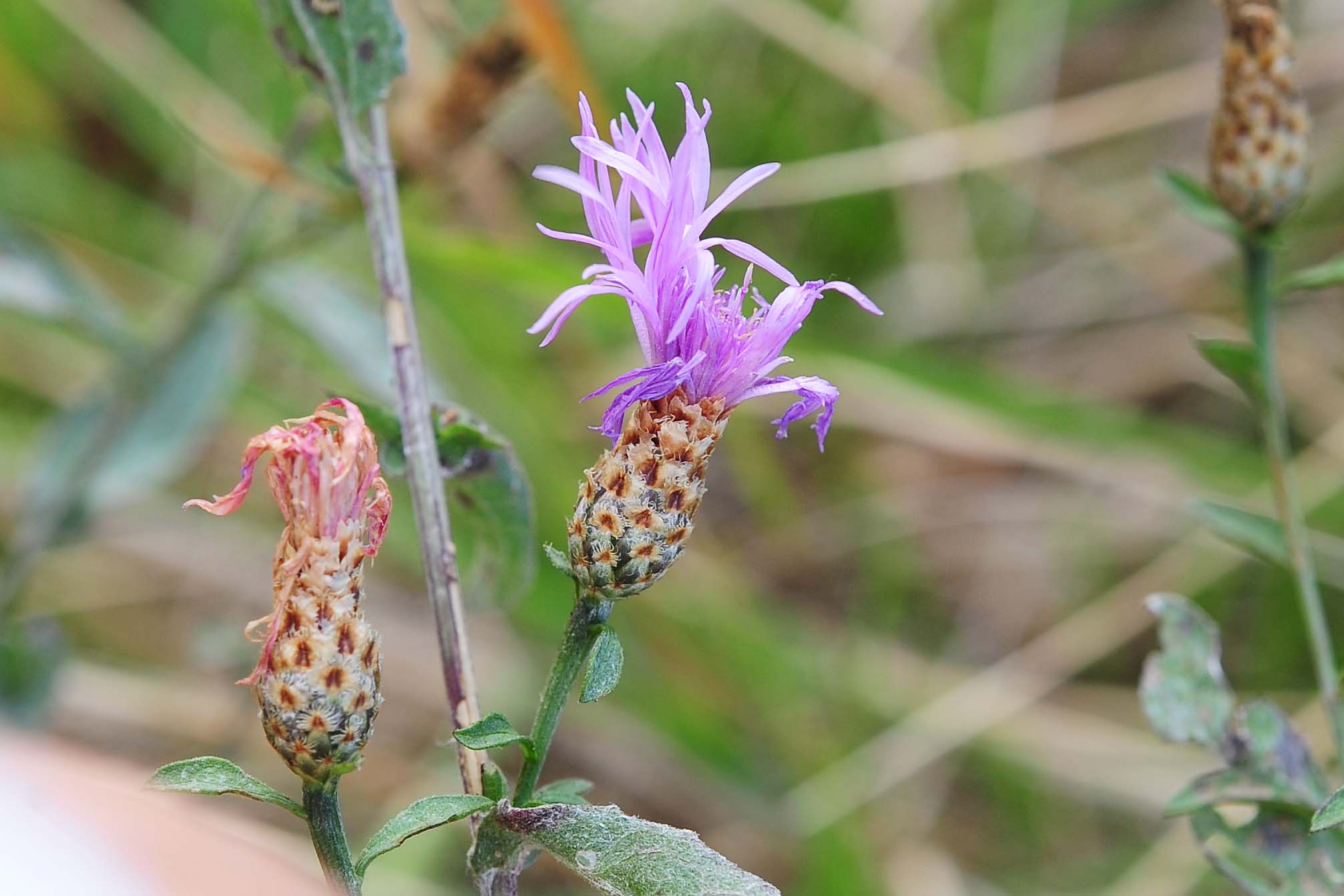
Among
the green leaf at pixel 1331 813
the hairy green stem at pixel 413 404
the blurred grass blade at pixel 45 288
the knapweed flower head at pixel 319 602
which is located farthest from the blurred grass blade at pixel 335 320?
the green leaf at pixel 1331 813

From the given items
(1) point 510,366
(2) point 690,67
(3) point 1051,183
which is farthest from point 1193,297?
(1) point 510,366

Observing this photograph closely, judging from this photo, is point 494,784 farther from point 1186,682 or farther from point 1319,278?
point 1319,278

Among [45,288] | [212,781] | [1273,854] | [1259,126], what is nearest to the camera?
[212,781]

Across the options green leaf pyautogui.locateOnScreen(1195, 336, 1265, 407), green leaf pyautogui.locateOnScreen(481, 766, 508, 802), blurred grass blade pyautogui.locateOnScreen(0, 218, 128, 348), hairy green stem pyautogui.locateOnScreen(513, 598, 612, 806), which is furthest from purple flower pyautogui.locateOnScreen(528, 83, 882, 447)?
blurred grass blade pyautogui.locateOnScreen(0, 218, 128, 348)

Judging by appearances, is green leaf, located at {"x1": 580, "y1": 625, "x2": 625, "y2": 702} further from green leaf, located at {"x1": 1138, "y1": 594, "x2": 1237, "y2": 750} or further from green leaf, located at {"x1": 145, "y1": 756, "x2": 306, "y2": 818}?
green leaf, located at {"x1": 1138, "y1": 594, "x2": 1237, "y2": 750}

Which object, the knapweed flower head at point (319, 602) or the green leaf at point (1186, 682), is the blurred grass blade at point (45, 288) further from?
the green leaf at point (1186, 682)

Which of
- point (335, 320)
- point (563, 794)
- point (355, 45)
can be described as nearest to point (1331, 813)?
point (563, 794)
